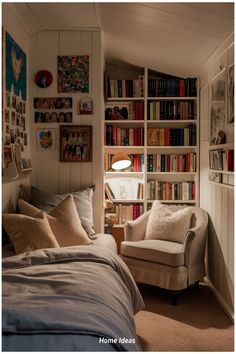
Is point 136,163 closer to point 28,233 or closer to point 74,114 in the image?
point 74,114

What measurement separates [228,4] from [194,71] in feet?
6.42

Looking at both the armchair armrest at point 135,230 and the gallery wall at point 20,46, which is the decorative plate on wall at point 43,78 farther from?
the armchair armrest at point 135,230

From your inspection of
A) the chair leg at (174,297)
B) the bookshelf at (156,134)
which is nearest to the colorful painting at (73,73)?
the bookshelf at (156,134)

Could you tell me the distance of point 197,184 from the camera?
480 centimetres

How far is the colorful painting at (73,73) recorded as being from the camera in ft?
13.0

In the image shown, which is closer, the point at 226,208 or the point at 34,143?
the point at 226,208

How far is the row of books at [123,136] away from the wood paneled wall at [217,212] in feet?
2.44

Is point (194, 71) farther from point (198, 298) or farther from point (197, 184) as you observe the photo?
point (198, 298)

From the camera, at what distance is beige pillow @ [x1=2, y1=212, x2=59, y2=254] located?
9.23 ft

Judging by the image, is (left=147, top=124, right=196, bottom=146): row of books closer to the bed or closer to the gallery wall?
the gallery wall

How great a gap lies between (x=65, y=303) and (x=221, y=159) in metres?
2.13

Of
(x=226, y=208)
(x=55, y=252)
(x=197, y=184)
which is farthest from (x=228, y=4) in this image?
(x=197, y=184)

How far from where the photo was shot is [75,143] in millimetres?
3994

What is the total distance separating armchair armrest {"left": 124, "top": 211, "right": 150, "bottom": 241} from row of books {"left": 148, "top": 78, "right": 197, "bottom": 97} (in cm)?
159
